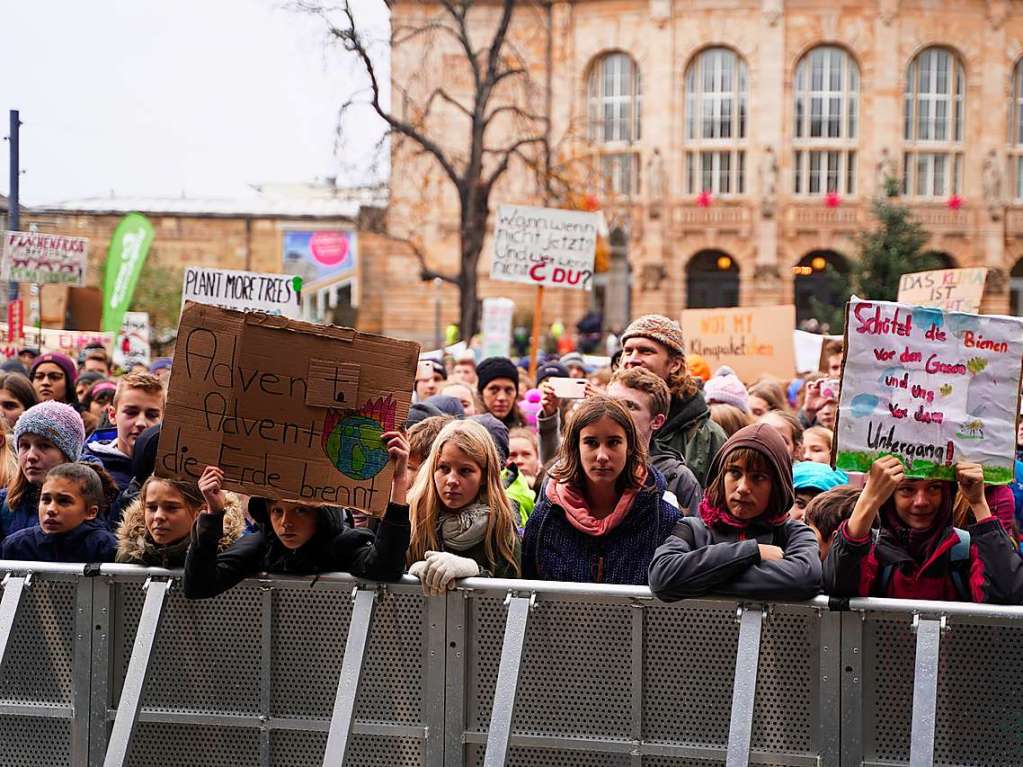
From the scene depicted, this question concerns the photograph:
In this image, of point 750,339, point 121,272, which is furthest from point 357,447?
point 121,272

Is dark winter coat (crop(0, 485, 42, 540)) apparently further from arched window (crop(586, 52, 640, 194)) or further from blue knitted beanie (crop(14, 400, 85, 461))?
arched window (crop(586, 52, 640, 194))

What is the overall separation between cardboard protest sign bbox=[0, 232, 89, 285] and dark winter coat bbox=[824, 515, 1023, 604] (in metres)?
13.5

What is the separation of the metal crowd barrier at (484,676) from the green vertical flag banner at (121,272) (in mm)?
13807

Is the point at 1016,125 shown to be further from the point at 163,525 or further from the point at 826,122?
the point at 163,525

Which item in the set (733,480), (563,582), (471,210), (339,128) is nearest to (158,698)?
(563,582)

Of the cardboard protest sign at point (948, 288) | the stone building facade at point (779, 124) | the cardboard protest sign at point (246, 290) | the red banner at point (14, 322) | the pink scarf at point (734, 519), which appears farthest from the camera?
the stone building facade at point (779, 124)

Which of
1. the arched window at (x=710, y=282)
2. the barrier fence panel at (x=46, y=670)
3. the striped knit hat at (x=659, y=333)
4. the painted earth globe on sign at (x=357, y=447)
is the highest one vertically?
the arched window at (x=710, y=282)

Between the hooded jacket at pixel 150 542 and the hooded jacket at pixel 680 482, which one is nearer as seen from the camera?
the hooded jacket at pixel 150 542

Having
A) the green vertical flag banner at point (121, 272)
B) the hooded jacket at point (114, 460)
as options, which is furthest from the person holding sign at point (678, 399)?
the green vertical flag banner at point (121, 272)

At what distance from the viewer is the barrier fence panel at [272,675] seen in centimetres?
470

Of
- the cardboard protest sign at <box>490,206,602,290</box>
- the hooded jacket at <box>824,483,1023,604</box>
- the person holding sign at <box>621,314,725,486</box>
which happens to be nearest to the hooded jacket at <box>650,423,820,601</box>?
the hooded jacket at <box>824,483,1023,604</box>

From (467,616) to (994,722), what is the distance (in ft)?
5.37

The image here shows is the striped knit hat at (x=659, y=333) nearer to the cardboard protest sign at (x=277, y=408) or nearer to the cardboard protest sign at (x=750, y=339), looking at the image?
the cardboard protest sign at (x=277, y=408)

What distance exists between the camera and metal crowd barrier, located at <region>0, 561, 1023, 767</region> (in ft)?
14.2
